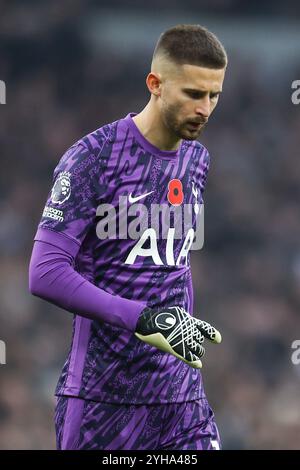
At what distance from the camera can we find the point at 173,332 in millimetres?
3670

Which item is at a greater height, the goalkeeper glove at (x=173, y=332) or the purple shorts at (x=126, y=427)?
the goalkeeper glove at (x=173, y=332)

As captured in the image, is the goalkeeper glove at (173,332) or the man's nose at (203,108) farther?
the man's nose at (203,108)

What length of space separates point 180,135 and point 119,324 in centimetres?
75

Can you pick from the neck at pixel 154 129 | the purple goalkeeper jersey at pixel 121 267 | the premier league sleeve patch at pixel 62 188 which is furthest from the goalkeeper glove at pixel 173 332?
the neck at pixel 154 129

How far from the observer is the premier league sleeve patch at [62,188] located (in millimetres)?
3859

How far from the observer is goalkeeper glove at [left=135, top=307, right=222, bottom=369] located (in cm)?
368

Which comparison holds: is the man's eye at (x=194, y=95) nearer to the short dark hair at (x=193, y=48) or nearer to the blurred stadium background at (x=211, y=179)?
the short dark hair at (x=193, y=48)

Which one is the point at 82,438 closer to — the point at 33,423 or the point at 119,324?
the point at 119,324

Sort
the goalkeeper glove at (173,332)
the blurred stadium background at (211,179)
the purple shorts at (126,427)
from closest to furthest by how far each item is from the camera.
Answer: the goalkeeper glove at (173,332) < the purple shorts at (126,427) < the blurred stadium background at (211,179)

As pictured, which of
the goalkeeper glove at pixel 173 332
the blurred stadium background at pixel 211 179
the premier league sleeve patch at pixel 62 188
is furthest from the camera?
the blurred stadium background at pixel 211 179

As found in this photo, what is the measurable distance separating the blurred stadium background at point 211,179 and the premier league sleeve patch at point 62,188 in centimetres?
505

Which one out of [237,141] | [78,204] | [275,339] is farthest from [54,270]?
[237,141]

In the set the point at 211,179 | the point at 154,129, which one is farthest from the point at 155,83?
the point at 211,179

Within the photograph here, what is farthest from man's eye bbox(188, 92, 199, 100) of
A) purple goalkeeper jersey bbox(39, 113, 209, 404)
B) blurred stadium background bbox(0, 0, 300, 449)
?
blurred stadium background bbox(0, 0, 300, 449)
